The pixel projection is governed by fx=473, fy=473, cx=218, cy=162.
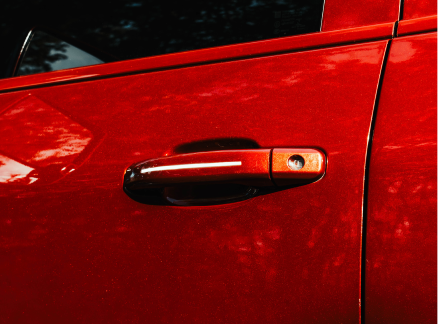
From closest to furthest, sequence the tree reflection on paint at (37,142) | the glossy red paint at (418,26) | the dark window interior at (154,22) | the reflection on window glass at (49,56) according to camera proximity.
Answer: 1. the glossy red paint at (418,26)
2. the tree reflection on paint at (37,142)
3. the dark window interior at (154,22)
4. the reflection on window glass at (49,56)

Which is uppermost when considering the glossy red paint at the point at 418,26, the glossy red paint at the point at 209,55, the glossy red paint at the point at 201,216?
the glossy red paint at the point at 418,26

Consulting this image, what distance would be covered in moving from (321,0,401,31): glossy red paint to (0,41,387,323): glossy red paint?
0.35ft

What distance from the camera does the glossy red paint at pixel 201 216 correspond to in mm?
807

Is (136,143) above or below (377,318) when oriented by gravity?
above

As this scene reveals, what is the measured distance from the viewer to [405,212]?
753 mm

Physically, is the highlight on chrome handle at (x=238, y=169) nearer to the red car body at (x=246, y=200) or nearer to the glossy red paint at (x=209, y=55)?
the red car body at (x=246, y=200)

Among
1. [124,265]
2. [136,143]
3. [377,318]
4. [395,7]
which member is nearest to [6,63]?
[136,143]

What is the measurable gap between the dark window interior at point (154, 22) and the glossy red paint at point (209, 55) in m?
0.16

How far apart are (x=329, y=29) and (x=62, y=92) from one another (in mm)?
651

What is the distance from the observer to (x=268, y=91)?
0.93m

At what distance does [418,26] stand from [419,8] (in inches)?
3.0

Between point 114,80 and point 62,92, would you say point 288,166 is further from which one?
point 62,92

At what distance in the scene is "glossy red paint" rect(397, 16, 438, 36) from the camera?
871 millimetres

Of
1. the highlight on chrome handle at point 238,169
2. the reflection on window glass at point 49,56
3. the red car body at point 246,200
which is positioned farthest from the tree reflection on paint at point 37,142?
the reflection on window glass at point 49,56
